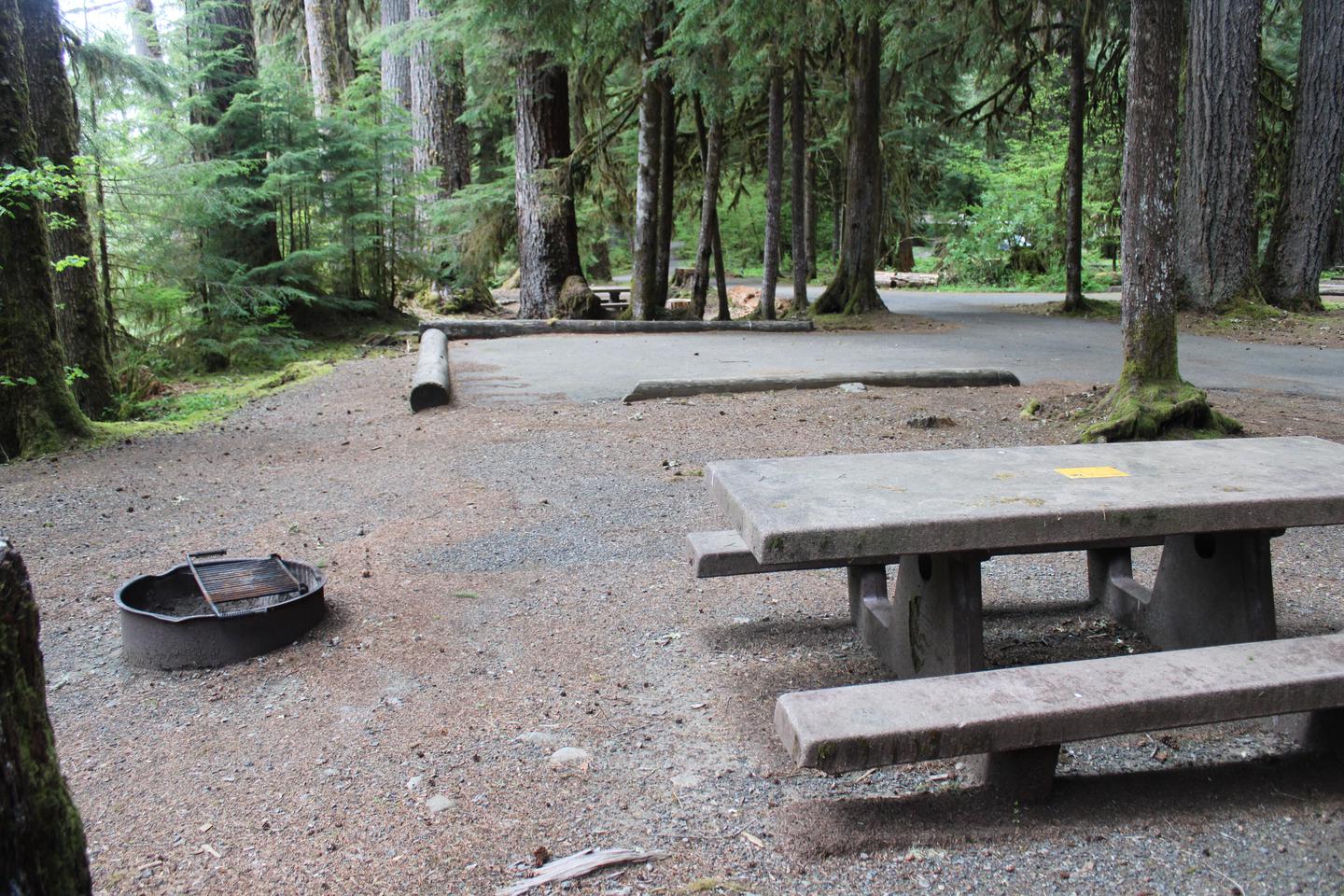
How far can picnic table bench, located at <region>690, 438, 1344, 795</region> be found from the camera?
2965 millimetres

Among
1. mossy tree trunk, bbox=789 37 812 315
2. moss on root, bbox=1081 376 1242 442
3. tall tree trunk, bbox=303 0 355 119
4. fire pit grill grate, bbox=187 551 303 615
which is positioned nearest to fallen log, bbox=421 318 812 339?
mossy tree trunk, bbox=789 37 812 315

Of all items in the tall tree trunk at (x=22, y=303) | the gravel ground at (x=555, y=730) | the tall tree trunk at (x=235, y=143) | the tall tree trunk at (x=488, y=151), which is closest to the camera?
the gravel ground at (x=555, y=730)

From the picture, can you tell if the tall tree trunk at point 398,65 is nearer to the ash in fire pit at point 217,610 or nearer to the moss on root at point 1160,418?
the moss on root at point 1160,418

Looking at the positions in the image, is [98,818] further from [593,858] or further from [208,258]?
[208,258]

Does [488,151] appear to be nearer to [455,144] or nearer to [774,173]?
[455,144]

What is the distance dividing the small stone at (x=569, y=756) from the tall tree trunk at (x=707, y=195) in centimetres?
1387

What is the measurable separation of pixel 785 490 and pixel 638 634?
121 centimetres

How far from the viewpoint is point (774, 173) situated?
15.9m

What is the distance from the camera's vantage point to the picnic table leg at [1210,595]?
364cm

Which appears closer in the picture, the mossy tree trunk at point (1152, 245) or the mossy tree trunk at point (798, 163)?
the mossy tree trunk at point (1152, 245)

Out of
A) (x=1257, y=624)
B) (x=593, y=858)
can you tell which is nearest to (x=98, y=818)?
(x=593, y=858)

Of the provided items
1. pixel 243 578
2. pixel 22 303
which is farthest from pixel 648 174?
pixel 243 578

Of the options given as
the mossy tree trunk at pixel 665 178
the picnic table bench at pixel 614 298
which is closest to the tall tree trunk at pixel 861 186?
the mossy tree trunk at pixel 665 178

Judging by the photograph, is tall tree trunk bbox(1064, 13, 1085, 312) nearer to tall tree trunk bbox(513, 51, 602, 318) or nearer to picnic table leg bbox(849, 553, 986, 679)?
tall tree trunk bbox(513, 51, 602, 318)
